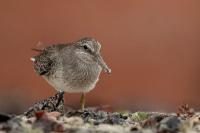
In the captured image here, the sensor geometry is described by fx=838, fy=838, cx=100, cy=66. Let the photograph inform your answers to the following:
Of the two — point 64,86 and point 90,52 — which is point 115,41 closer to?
point 90,52

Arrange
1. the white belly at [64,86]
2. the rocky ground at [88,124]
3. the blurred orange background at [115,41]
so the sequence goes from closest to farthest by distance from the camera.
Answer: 1. the rocky ground at [88,124]
2. the white belly at [64,86]
3. the blurred orange background at [115,41]

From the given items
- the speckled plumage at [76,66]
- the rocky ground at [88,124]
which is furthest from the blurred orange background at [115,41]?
the rocky ground at [88,124]

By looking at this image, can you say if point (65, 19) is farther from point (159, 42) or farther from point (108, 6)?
point (159, 42)

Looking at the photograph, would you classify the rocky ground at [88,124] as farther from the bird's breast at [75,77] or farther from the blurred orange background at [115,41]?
the blurred orange background at [115,41]

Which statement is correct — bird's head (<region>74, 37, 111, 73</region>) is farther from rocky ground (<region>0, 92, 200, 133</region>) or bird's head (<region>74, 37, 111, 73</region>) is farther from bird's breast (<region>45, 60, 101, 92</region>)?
Result: rocky ground (<region>0, 92, 200, 133</region>)

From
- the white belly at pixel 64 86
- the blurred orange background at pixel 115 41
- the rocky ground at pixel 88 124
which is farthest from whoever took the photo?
the blurred orange background at pixel 115 41

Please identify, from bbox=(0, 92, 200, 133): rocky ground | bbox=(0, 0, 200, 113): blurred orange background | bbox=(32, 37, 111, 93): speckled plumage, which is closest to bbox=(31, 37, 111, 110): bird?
bbox=(32, 37, 111, 93): speckled plumage

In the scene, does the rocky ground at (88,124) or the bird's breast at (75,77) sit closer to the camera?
the rocky ground at (88,124)

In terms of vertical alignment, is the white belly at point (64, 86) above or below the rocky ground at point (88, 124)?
above
